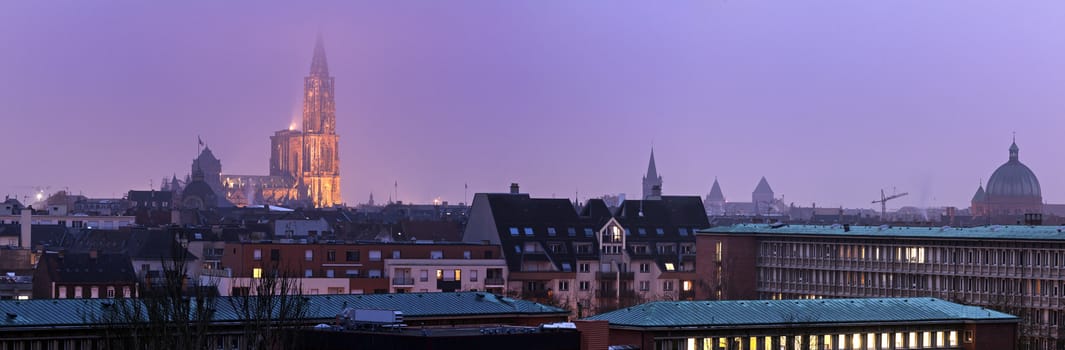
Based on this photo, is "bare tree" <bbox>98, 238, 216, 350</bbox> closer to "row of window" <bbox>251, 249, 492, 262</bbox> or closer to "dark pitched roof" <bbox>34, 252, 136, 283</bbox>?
"row of window" <bbox>251, 249, 492, 262</bbox>

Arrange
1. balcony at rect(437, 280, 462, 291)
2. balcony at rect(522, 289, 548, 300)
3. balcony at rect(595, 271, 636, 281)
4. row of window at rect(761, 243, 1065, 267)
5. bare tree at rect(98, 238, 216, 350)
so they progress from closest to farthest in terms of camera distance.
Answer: bare tree at rect(98, 238, 216, 350)
row of window at rect(761, 243, 1065, 267)
balcony at rect(437, 280, 462, 291)
balcony at rect(522, 289, 548, 300)
balcony at rect(595, 271, 636, 281)

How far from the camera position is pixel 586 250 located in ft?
494

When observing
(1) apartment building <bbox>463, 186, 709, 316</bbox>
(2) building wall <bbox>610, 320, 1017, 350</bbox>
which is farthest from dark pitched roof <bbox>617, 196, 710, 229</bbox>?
(2) building wall <bbox>610, 320, 1017, 350</bbox>

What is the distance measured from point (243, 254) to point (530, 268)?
905 inches

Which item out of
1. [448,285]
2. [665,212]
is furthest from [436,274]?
[665,212]

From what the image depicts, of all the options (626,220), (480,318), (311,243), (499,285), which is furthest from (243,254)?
(480,318)

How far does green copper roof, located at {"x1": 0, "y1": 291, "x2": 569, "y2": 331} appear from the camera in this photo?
6931cm

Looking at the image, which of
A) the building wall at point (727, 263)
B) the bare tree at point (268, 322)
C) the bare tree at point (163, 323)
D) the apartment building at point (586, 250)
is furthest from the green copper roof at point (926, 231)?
the bare tree at point (163, 323)

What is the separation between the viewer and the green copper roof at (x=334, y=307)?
2729 inches

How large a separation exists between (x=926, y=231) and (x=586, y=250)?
26.9 m

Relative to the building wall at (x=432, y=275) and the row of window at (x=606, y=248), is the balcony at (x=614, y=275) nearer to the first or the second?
the row of window at (x=606, y=248)

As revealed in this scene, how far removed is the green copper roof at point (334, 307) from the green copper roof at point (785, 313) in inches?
182

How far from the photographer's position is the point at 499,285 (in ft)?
452

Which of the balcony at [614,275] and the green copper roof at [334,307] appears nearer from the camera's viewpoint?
the green copper roof at [334,307]
